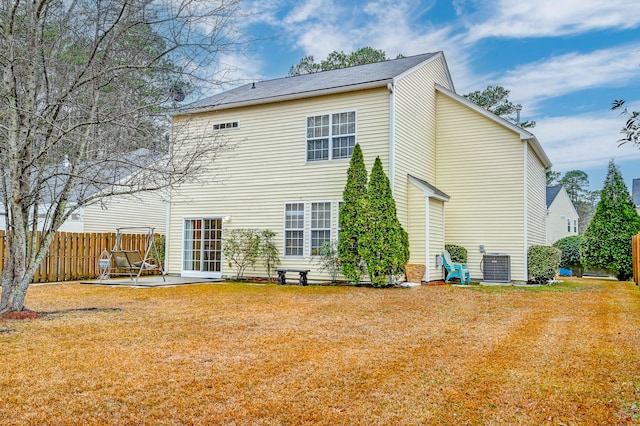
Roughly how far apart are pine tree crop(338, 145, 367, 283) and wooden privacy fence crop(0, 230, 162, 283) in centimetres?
777

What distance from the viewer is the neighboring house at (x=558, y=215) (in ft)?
84.0

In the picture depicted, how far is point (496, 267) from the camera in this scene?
13.8 meters

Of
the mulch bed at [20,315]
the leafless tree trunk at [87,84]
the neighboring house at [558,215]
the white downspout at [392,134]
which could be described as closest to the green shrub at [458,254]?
the white downspout at [392,134]

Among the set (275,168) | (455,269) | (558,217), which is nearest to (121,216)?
(275,168)

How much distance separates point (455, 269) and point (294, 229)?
453 centimetres

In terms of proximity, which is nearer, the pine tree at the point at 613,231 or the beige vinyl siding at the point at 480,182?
the beige vinyl siding at the point at 480,182

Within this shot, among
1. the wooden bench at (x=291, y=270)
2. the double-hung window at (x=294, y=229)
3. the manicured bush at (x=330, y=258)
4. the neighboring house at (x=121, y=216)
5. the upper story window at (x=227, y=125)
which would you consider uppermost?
the upper story window at (x=227, y=125)

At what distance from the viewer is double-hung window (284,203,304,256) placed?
43.8 ft

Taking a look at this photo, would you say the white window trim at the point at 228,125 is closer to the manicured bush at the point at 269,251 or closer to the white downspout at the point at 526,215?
the manicured bush at the point at 269,251

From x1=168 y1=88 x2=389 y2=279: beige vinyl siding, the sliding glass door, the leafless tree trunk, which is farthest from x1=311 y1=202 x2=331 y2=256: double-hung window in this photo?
the leafless tree trunk

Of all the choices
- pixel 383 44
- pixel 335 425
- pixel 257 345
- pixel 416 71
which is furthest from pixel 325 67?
pixel 335 425

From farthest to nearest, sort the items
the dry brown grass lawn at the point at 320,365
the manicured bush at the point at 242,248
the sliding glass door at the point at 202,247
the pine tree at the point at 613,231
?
1. the pine tree at the point at 613,231
2. the sliding glass door at the point at 202,247
3. the manicured bush at the point at 242,248
4. the dry brown grass lawn at the point at 320,365

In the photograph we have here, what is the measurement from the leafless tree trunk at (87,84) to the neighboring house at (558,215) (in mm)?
22755

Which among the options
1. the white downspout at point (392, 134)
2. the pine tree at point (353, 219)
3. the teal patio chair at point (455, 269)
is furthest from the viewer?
the teal patio chair at point (455, 269)
